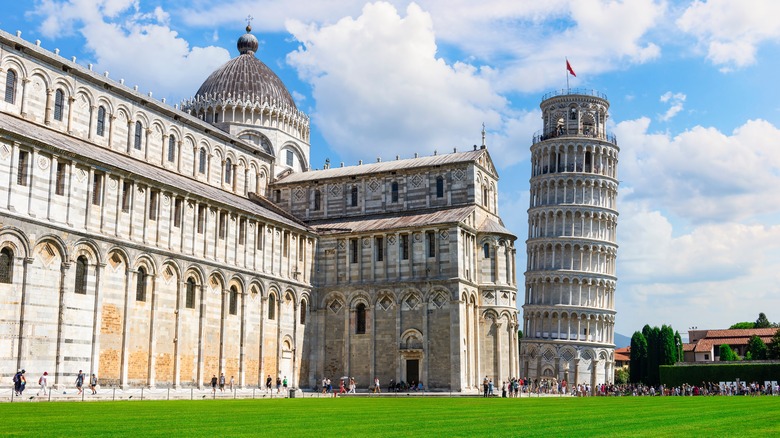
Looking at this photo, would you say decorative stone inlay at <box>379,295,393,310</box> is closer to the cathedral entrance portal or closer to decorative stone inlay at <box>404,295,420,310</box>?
decorative stone inlay at <box>404,295,420,310</box>

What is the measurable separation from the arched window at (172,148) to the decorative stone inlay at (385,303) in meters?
16.7

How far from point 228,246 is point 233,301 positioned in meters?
3.39

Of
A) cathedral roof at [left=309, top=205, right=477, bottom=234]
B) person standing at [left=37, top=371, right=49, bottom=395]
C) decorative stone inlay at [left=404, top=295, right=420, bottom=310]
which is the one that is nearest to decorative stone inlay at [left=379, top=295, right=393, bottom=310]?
decorative stone inlay at [left=404, top=295, right=420, bottom=310]

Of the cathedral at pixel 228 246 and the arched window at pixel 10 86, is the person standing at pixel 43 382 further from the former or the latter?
the arched window at pixel 10 86

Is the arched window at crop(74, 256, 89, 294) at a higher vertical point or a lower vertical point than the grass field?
higher

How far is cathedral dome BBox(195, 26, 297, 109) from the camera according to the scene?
67.0 m

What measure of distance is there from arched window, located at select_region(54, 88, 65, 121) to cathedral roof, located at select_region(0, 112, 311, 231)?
4.03ft

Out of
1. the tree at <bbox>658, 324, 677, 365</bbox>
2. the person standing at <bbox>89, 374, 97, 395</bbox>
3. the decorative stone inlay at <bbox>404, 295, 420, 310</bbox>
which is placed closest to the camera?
the person standing at <bbox>89, 374, 97, 395</bbox>

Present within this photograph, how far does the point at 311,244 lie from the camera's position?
58781 millimetres

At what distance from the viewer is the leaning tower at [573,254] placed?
89.8 m

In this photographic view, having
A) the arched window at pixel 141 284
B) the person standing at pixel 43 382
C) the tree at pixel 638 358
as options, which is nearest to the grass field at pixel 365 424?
the person standing at pixel 43 382

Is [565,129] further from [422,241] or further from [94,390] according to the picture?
[94,390]

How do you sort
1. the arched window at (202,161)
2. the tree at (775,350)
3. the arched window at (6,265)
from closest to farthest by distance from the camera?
the arched window at (6,265)
the arched window at (202,161)
the tree at (775,350)

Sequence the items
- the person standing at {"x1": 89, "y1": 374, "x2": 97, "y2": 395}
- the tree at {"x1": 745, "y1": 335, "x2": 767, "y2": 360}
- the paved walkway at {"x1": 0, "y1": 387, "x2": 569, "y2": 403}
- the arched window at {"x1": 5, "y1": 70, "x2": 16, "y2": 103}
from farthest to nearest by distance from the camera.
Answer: the tree at {"x1": 745, "y1": 335, "x2": 767, "y2": 360} → the arched window at {"x1": 5, "y1": 70, "x2": 16, "y2": 103} → the person standing at {"x1": 89, "y1": 374, "x2": 97, "y2": 395} → the paved walkway at {"x1": 0, "y1": 387, "x2": 569, "y2": 403}
